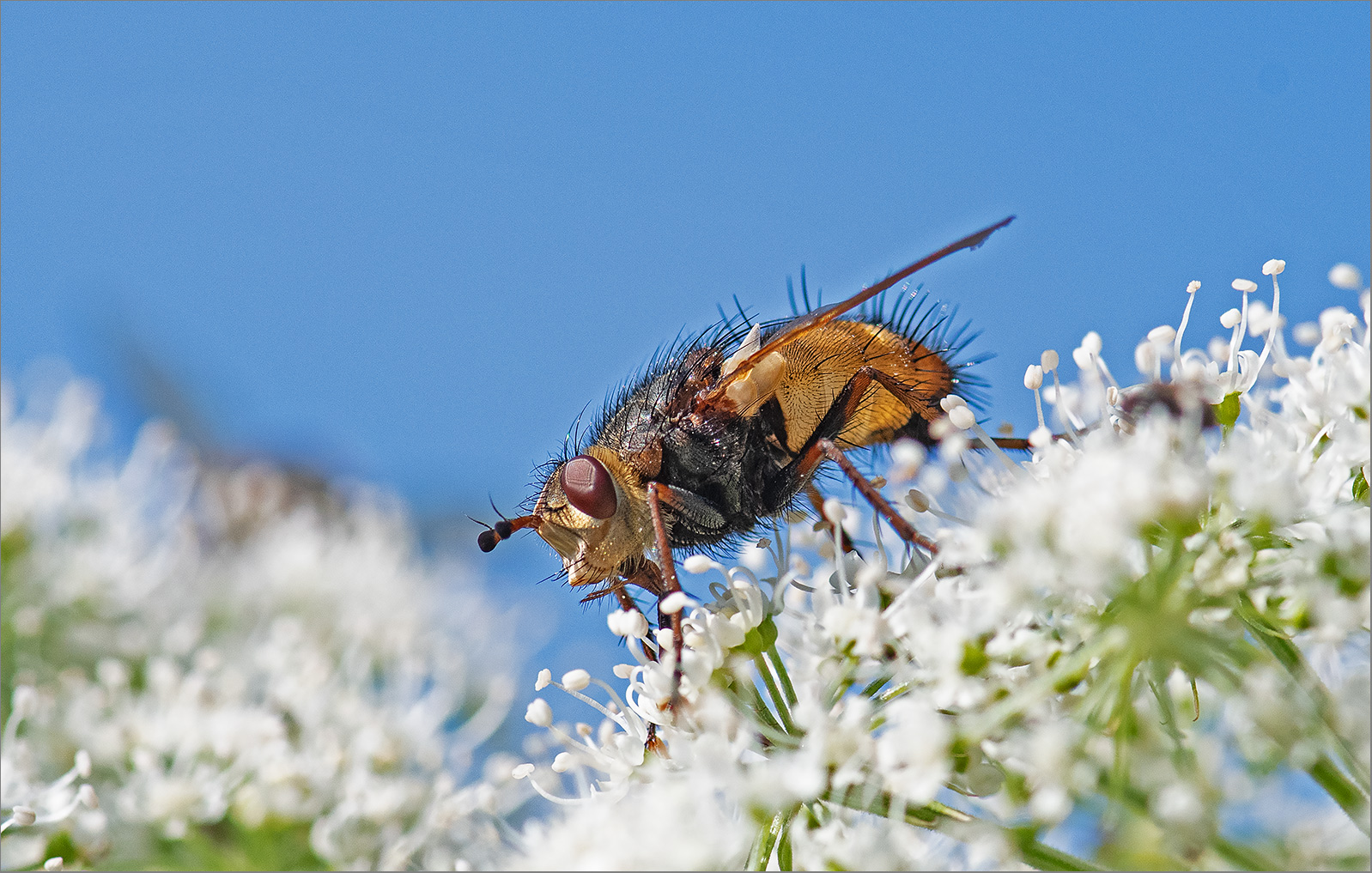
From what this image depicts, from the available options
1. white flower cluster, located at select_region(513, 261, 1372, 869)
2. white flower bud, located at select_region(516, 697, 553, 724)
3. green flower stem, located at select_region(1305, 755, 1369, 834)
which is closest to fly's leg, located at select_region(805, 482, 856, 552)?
white flower cluster, located at select_region(513, 261, 1372, 869)

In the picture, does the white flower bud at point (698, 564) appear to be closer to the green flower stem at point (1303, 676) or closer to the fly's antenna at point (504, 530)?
the fly's antenna at point (504, 530)

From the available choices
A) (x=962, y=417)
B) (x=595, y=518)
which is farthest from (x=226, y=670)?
Result: (x=962, y=417)

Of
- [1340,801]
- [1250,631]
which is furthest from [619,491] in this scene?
[1340,801]

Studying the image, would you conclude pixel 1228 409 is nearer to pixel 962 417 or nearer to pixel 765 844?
pixel 962 417

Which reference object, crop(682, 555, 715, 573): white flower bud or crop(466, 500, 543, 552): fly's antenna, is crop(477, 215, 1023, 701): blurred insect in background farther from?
crop(682, 555, 715, 573): white flower bud

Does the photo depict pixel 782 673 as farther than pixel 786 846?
Yes

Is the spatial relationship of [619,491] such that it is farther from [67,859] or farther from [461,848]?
[67,859]
